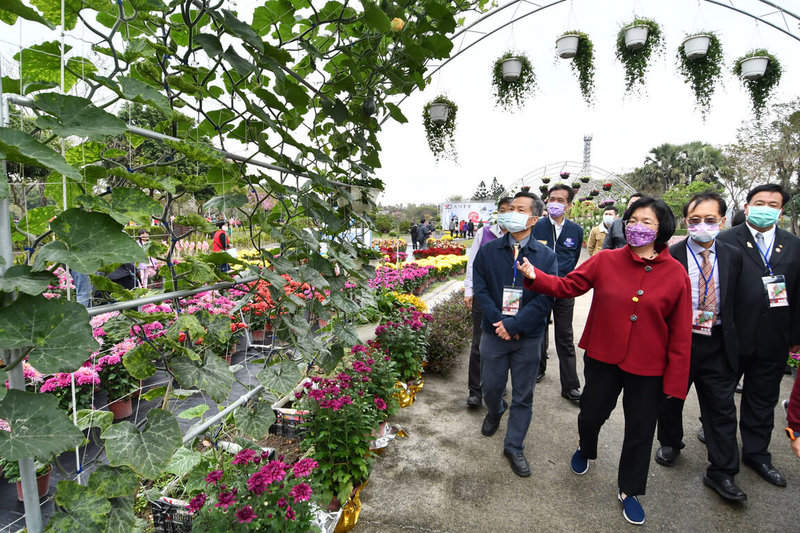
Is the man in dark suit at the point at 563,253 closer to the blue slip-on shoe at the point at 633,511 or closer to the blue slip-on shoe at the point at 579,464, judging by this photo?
the blue slip-on shoe at the point at 579,464

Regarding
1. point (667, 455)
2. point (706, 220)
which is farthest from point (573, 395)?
point (706, 220)

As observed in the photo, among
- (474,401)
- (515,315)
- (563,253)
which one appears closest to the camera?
(515,315)

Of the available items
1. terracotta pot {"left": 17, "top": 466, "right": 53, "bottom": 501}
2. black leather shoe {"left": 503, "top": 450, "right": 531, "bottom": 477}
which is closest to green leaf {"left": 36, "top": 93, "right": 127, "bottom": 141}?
terracotta pot {"left": 17, "top": 466, "right": 53, "bottom": 501}

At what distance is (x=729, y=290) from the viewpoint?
2480mm

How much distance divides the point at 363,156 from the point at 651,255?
1.65 metres

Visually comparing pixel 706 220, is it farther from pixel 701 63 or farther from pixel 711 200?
pixel 701 63

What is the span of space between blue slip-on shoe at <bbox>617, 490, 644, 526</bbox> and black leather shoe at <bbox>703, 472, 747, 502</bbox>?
1.87 ft

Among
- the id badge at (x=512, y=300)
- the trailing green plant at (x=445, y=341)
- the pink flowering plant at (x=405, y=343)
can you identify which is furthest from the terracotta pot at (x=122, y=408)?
the id badge at (x=512, y=300)

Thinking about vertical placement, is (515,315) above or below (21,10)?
below

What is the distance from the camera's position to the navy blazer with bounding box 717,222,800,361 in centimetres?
253

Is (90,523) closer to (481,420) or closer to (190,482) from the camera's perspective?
(190,482)

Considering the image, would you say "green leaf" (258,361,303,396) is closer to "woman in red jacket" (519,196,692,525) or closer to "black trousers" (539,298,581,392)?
"woman in red jacket" (519,196,692,525)

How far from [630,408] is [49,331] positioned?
2.54 meters

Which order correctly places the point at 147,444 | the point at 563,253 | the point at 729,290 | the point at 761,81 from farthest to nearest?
the point at 761,81 < the point at 563,253 < the point at 729,290 < the point at 147,444
